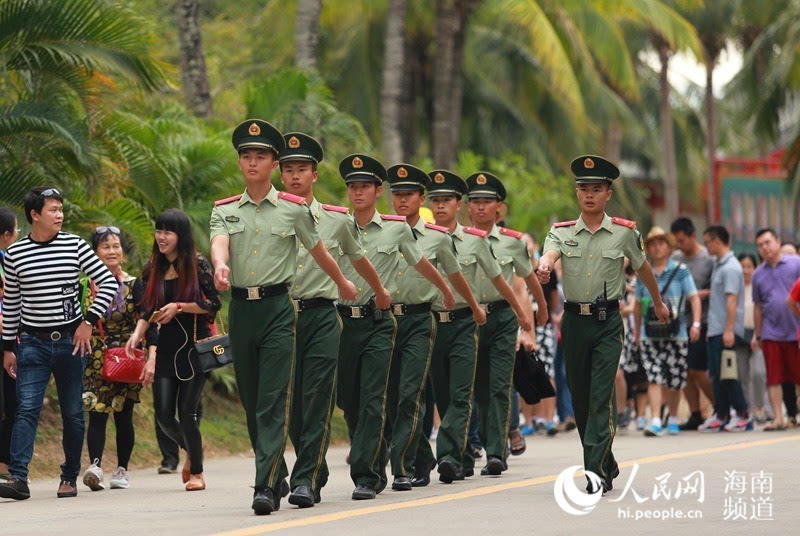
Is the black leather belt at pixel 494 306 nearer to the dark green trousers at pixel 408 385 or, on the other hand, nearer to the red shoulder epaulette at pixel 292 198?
the dark green trousers at pixel 408 385

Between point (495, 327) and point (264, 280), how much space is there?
336cm

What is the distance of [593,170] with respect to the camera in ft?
32.7

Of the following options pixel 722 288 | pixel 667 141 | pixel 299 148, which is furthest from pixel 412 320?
pixel 667 141

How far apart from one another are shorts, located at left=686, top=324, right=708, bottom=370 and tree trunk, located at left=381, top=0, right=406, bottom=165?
8338mm

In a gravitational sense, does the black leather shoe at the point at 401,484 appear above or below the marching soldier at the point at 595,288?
→ below

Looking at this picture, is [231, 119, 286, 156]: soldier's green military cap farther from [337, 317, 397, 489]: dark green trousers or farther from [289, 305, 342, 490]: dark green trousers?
[337, 317, 397, 489]: dark green trousers

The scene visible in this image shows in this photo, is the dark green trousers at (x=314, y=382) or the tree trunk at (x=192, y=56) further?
the tree trunk at (x=192, y=56)

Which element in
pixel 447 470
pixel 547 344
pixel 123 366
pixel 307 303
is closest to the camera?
pixel 307 303

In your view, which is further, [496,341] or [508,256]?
[508,256]

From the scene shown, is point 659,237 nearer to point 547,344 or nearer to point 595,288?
point 547,344

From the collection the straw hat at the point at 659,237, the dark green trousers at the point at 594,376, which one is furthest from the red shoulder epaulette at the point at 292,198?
the straw hat at the point at 659,237

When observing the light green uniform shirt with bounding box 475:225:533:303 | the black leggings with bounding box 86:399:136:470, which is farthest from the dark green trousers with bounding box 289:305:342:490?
the light green uniform shirt with bounding box 475:225:533:303

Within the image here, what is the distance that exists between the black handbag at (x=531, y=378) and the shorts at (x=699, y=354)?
4.83m

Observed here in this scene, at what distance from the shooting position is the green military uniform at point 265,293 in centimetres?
873
